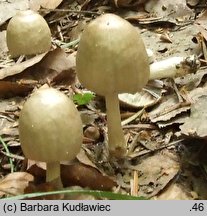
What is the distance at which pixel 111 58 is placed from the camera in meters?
2.06

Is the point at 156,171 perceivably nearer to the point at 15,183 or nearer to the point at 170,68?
the point at 15,183

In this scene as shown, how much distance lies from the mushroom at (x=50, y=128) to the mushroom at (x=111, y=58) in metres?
0.19

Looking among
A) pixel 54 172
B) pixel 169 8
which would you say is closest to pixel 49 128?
pixel 54 172

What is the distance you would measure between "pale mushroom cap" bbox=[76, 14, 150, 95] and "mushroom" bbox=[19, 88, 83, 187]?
18 cm

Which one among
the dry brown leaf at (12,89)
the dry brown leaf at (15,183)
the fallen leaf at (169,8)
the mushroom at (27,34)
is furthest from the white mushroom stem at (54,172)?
the fallen leaf at (169,8)

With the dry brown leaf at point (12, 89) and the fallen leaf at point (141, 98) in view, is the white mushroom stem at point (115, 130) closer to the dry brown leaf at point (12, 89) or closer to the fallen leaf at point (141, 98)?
the fallen leaf at point (141, 98)

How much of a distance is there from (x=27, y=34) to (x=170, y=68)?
0.86 metres

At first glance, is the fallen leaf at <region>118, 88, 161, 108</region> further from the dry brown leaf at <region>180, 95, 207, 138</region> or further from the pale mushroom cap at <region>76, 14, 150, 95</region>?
the pale mushroom cap at <region>76, 14, 150, 95</region>

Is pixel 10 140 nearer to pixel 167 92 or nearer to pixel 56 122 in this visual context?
pixel 56 122

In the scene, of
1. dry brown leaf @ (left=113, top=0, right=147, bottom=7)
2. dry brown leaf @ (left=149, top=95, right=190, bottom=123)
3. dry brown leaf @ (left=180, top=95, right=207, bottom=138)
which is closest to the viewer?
dry brown leaf @ (left=180, top=95, right=207, bottom=138)

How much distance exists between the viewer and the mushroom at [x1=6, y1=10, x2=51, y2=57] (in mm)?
3109

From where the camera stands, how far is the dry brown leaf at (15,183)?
6.96 feet

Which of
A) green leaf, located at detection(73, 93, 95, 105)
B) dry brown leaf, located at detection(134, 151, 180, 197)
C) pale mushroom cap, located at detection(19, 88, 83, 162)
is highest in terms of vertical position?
pale mushroom cap, located at detection(19, 88, 83, 162)

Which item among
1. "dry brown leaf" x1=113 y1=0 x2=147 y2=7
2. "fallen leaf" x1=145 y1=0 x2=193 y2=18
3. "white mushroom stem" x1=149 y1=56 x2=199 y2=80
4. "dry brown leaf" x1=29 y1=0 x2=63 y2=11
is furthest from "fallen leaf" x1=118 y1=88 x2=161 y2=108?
"dry brown leaf" x1=29 y1=0 x2=63 y2=11
